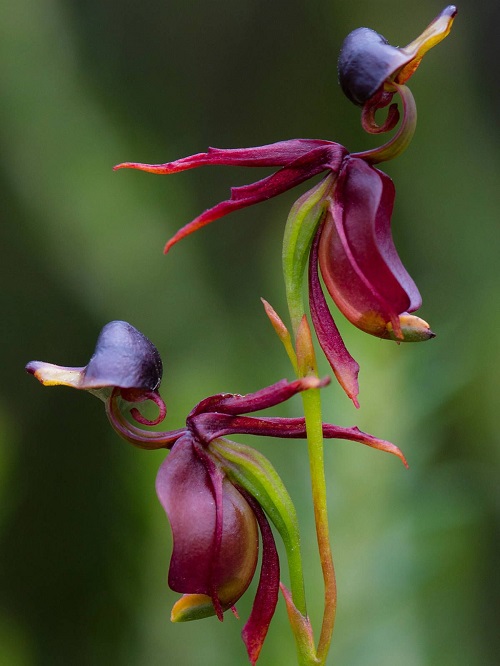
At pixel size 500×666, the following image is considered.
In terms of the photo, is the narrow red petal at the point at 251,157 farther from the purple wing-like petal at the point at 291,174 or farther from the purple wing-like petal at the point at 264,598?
the purple wing-like petal at the point at 264,598

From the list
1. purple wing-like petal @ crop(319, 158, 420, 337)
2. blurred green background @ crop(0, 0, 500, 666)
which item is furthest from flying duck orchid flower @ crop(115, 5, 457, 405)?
blurred green background @ crop(0, 0, 500, 666)

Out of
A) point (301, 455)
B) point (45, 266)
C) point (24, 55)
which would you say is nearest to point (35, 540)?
point (45, 266)

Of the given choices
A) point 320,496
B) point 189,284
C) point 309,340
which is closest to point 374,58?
point 309,340

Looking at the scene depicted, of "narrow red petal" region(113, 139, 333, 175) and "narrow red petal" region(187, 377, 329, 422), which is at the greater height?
"narrow red petal" region(113, 139, 333, 175)

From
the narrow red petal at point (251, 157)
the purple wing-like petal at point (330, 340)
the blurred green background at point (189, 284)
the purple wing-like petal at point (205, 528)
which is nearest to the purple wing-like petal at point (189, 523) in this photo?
the purple wing-like petal at point (205, 528)

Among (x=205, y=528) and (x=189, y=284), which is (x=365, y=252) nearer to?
(x=205, y=528)

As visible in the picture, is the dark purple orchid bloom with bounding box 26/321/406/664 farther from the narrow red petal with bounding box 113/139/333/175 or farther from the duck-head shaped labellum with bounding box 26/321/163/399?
the narrow red petal with bounding box 113/139/333/175
